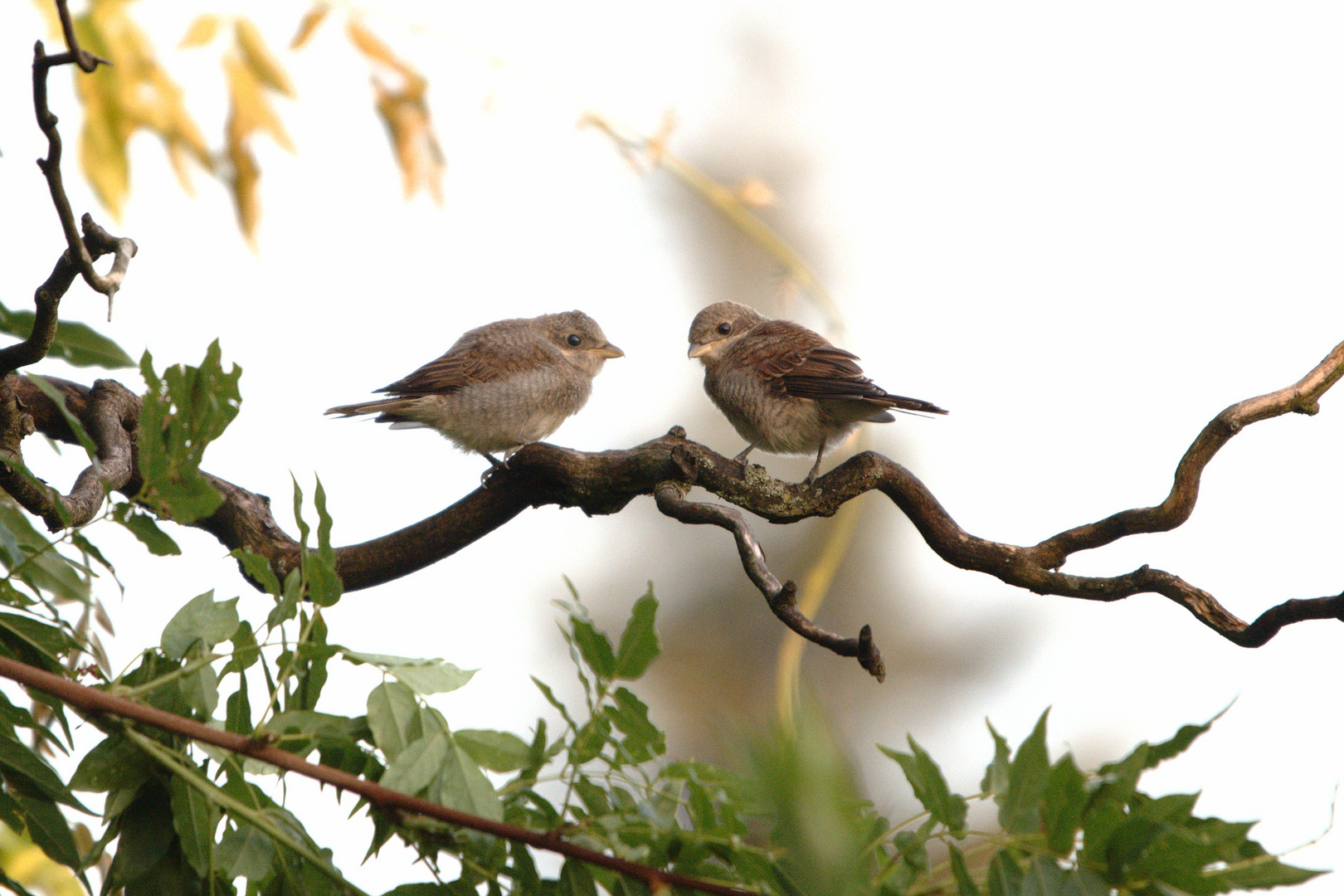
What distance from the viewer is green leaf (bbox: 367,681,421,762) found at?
3.54ft

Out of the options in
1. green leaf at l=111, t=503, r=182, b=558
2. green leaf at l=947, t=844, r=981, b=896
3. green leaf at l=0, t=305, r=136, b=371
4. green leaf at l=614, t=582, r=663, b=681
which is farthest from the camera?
green leaf at l=0, t=305, r=136, b=371

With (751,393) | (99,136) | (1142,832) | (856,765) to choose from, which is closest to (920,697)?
(751,393)

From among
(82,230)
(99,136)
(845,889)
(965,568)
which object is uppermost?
(99,136)

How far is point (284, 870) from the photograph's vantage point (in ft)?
3.77

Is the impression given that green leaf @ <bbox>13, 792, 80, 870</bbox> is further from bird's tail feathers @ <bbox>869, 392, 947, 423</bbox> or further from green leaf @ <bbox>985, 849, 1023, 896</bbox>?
bird's tail feathers @ <bbox>869, 392, 947, 423</bbox>

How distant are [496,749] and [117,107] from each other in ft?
6.80

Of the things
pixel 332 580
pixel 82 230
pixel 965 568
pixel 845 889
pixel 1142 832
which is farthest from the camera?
pixel 965 568

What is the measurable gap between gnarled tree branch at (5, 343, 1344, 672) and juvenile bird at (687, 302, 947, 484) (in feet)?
2.68

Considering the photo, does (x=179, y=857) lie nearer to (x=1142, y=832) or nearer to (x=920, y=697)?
(x=1142, y=832)

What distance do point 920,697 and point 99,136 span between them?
3.52m

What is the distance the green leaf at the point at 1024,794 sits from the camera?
877mm

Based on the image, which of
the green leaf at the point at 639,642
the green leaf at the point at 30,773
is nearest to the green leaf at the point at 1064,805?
the green leaf at the point at 639,642

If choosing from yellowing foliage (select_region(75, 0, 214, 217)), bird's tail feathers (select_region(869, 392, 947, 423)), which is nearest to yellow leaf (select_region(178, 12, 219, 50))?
yellowing foliage (select_region(75, 0, 214, 217))

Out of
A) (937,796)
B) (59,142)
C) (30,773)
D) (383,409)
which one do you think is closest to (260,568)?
(30,773)
